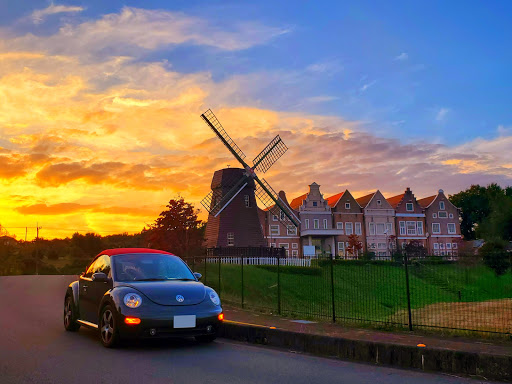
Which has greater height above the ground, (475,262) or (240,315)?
(475,262)

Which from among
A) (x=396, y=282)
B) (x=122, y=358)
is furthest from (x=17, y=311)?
(x=396, y=282)

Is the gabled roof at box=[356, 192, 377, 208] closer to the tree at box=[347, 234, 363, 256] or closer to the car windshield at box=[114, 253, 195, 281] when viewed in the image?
the tree at box=[347, 234, 363, 256]

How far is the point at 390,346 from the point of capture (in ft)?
26.8

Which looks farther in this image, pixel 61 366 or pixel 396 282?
pixel 396 282

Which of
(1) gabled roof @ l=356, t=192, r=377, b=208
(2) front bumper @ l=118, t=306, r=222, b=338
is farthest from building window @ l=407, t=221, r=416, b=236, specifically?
(2) front bumper @ l=118, t=306, r=222, b=338

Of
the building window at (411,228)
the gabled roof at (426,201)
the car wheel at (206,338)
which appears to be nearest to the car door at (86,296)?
the car wheel at (206,338)

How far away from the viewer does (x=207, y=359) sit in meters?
8.03

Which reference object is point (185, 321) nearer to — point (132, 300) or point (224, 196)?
point (132, 300)

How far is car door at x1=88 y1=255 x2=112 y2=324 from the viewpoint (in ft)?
31.6

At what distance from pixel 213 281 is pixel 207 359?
1982 cm

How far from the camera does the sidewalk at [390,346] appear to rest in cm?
726

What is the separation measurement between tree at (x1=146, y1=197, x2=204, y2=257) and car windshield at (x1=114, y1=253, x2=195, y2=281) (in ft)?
123

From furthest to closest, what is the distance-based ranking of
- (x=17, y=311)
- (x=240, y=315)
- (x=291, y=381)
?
(x=17, y=311), (x=240, y=315), (x=291, y=381)

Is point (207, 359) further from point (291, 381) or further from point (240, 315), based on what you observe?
point (240, 315)
